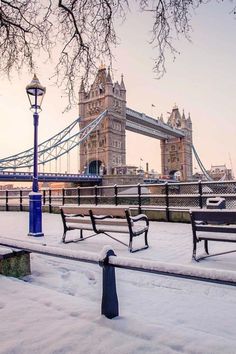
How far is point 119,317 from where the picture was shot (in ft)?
7.47

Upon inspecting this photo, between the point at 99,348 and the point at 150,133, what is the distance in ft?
270

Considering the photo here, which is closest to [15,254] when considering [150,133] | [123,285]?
[123,285]

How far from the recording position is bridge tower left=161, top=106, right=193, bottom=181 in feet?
293

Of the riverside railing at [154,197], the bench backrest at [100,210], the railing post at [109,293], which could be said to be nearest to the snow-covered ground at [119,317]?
the railing post at [109,293]

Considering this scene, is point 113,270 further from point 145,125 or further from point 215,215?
point 145,125

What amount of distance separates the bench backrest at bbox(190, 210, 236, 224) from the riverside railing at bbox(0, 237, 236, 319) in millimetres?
2510

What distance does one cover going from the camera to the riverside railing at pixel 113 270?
1.69 m

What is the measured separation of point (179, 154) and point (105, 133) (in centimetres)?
3374

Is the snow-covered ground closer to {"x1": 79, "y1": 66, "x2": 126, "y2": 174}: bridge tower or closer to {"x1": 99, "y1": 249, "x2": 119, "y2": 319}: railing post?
{"x1": 99, "y1": 249, "x2": 119, "y2": 319}: railing post

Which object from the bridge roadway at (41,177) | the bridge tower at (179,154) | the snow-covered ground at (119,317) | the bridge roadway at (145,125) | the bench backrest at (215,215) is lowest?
the snow-covered ground at (119,317)

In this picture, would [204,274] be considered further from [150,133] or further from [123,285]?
[150,133]

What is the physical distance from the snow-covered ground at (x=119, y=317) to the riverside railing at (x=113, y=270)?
7 centimetres

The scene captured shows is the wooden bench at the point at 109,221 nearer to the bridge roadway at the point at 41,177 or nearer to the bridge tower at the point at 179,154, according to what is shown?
the bridge roadway at the point at 41,177

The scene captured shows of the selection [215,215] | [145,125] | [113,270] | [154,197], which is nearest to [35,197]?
[215,215]
